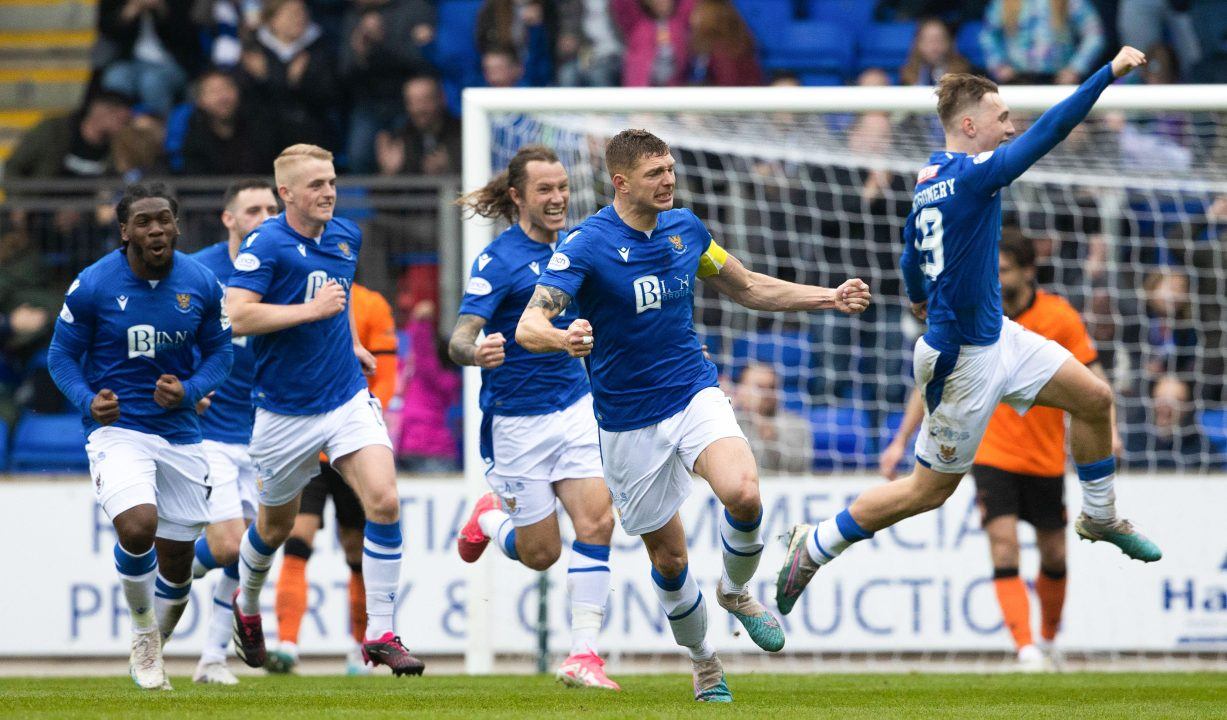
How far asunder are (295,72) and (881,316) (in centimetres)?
606

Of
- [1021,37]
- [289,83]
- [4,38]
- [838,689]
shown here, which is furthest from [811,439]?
[4,38]

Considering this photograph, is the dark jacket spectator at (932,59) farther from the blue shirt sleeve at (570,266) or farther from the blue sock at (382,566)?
the blue shirt sleeve at (570,266)

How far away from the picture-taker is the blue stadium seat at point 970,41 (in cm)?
1586

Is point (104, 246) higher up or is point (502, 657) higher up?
point (104, 246)

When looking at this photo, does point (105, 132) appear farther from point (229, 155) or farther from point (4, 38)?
point (4, 38)

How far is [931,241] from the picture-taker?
7844 mm

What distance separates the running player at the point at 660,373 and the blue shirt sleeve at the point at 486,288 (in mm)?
973

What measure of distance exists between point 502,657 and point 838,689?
12.3 ft

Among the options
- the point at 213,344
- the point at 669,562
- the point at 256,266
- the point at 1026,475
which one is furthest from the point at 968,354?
the point at 213,344

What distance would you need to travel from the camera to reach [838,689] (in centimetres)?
887

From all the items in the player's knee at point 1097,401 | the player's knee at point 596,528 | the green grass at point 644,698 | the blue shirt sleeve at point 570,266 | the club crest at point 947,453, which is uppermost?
the blue shirt sleeve at point 570,266

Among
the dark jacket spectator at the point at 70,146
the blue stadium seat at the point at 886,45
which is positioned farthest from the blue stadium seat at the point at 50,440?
the blue stadium seat at the point at 886,45

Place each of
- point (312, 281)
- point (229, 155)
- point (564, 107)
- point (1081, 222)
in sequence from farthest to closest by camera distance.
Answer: point (229, 155), point (1081, 222), point (564, 107), point (312, 281)

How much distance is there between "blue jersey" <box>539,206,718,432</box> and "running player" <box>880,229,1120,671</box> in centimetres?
322
